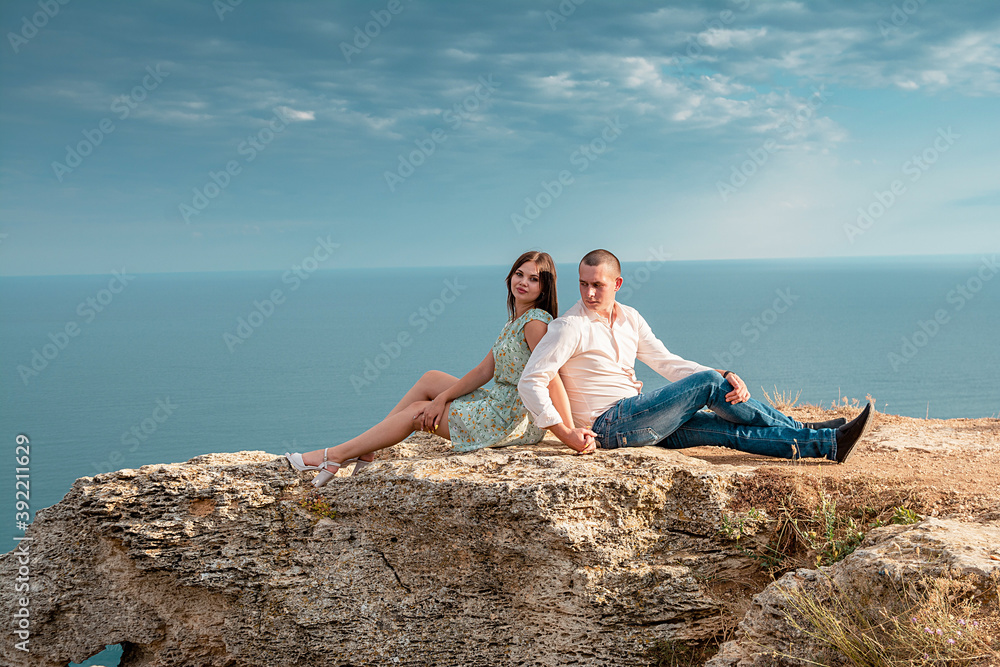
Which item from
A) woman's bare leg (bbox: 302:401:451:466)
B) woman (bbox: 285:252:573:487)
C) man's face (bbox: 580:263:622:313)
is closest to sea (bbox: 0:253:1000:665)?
woman's bare leg (bbox: 302:401:451:466)

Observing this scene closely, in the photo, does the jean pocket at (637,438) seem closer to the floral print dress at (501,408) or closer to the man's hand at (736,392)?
the man's hand at (736,392)

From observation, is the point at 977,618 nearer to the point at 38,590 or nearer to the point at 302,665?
the point at 302,665

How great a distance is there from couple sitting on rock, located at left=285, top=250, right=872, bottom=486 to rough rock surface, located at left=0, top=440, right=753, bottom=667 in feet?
0.98

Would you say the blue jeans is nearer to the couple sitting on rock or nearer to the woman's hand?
the couple sitting on rock

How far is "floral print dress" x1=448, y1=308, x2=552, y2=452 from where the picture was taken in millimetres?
6730

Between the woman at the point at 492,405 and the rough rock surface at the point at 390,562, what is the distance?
27 cm

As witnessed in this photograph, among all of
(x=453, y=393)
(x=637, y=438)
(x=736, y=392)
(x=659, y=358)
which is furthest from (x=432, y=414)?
(x=736, y=392)

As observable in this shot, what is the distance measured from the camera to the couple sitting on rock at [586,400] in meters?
6.31

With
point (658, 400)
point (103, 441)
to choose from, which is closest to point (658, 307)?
point (103, 441)

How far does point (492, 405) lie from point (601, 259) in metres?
1.81

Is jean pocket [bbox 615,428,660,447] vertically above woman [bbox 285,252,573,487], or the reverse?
woman [bbox 285,252,573,487]

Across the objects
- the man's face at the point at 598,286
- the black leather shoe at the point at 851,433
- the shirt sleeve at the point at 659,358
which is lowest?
the black leather shoe at the point at 851,433

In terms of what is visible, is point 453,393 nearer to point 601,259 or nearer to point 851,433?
point 601,259

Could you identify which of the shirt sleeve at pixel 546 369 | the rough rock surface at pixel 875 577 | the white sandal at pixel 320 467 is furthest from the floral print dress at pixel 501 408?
the rough rock surface at pixel 875 577
